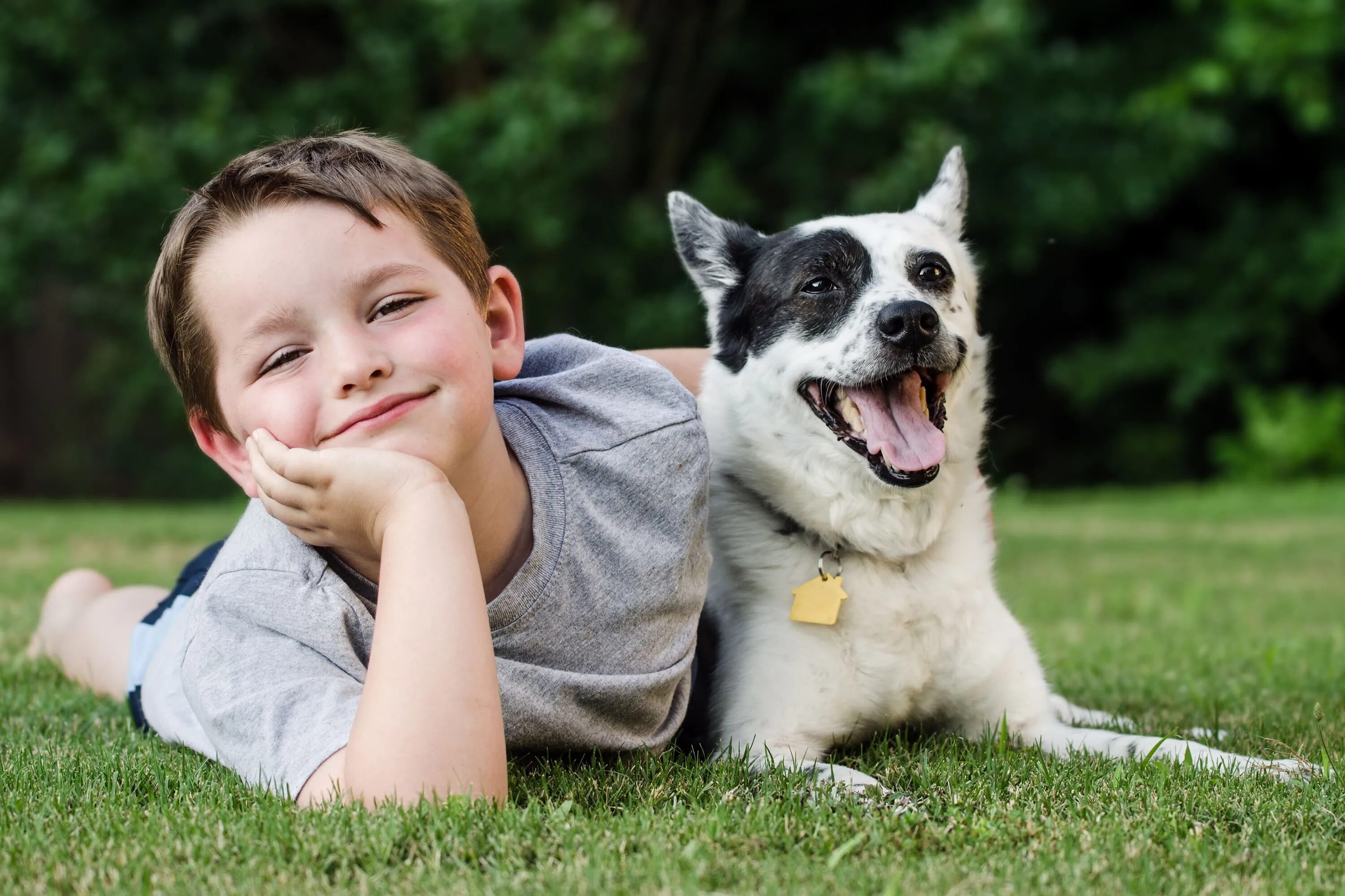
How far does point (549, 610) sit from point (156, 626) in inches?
51.6

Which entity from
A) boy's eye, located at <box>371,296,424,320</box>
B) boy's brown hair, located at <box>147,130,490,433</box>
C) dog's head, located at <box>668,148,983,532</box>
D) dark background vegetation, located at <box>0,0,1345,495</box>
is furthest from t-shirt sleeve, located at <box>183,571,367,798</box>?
dark background vegetation, located at <box>0,0,1345,495</box>

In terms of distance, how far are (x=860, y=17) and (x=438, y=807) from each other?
43.3 feet

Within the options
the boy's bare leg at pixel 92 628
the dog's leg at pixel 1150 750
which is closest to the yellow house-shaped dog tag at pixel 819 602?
the dog's leg at pixel 1150 750

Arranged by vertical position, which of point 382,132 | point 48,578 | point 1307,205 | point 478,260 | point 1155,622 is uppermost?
point 1307,205

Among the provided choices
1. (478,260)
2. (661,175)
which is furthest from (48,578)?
(661,175)

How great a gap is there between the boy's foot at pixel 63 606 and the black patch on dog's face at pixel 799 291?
79.3 inches

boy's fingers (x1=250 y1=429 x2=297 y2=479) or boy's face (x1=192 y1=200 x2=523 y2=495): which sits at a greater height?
boy's face (x1=192 y1=200 x2=523 y2=495)

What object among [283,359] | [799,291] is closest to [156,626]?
[283,359]

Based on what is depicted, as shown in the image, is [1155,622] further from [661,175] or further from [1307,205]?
[1307,205]

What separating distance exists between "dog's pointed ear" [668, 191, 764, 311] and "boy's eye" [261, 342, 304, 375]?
1.26 m

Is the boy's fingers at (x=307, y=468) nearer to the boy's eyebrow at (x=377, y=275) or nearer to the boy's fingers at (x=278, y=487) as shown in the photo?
Answer: the boy's fingers at (x=278, y=487)

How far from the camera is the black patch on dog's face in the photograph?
2887 mm

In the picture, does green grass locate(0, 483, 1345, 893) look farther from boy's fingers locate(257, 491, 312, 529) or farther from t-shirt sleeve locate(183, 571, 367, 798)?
boy's fingers locate(257, 491, 312, 529)

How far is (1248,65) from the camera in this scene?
38.8 feet
